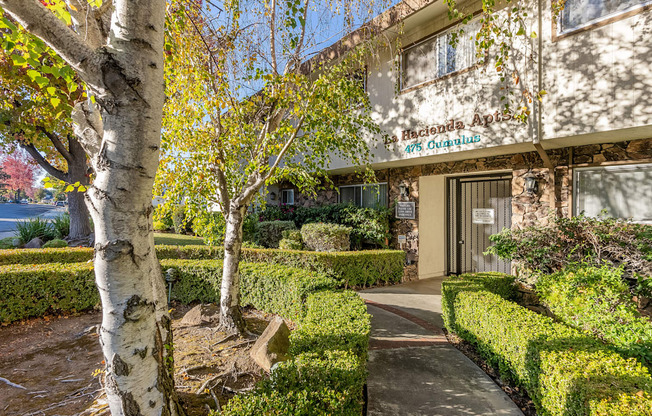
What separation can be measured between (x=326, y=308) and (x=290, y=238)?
651 cm

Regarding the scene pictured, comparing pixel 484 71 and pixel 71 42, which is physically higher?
pixel 484 71

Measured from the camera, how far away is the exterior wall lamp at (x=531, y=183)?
681cm

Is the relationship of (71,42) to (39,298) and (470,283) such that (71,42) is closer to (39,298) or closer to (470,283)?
(470,283)

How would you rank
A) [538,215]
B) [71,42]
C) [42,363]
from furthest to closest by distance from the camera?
[538,215]
[42,363]
[71,42]

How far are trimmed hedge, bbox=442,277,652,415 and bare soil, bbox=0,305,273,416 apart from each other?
3.03 metres

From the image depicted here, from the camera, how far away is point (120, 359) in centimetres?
201

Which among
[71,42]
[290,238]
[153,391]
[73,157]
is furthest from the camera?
[73,157]

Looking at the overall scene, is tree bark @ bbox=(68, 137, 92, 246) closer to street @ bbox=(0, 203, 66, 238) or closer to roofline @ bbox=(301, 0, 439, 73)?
street @ bbox=(0, 203, 66, 238)

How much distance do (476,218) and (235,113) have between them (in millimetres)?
7501

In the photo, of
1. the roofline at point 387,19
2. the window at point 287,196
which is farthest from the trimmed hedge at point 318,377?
the window at point 287,196

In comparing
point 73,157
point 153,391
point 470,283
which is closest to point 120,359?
point 153,391

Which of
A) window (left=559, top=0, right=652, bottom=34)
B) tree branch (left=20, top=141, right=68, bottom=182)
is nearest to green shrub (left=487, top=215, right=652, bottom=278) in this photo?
window (left=559, top=0, right=652, bottom=34)

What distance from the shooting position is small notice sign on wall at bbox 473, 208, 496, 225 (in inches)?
343

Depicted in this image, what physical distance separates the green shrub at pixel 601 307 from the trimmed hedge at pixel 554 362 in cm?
55
